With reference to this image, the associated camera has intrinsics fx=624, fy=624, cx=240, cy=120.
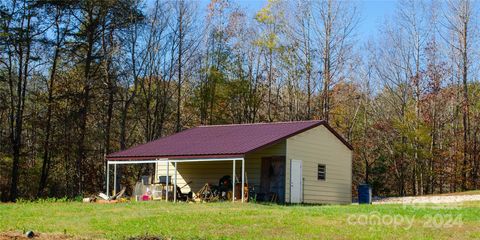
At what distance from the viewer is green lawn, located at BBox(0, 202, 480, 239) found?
1165 centimetres

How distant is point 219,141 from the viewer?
81.4 feet

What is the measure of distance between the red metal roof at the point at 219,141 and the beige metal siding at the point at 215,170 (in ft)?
2.11

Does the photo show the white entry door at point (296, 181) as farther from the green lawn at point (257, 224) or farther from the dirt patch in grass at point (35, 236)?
the dirt patch in grass at point (35, 236)

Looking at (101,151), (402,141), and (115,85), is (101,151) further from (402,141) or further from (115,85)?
(402,141)

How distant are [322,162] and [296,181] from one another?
2.23m

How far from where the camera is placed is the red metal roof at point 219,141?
2277 cm

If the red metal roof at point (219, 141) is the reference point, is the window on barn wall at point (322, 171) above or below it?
below

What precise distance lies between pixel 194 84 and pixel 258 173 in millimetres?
17322

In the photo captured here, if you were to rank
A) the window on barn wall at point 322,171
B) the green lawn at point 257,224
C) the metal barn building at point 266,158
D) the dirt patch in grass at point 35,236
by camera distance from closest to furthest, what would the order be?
the dirt patch in grass at point 35,236 < the green lawn at point 257,224 < the metal barn building at point 266,158 < the window on barn wall at point 322,171

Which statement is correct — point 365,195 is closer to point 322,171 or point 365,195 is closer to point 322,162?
point 322,171

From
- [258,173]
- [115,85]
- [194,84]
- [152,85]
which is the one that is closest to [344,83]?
[194,84]

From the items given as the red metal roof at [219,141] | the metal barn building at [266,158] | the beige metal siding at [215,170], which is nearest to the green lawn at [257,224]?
the red metal roof at [219,141]

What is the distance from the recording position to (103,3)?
32.8 metres

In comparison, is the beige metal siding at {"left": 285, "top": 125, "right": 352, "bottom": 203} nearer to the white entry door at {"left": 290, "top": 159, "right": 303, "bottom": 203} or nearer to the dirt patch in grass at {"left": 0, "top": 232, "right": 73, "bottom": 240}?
the white entry door at {"left": 290, "top": 159, "right": 303, "bottom": 203}
